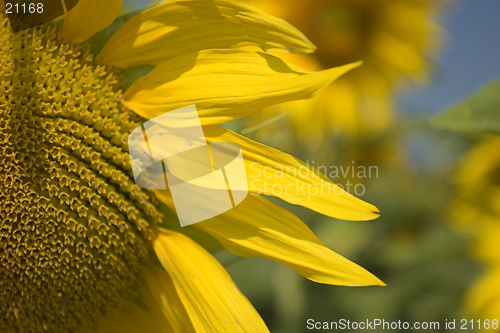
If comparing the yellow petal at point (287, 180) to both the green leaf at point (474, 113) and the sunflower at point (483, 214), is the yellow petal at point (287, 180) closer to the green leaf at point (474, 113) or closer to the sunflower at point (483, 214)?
the green leaf at point (474, 113)

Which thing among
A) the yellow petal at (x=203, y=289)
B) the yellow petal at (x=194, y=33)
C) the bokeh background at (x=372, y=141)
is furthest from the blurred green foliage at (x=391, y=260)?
the yellow petal at (x=194, y=33)

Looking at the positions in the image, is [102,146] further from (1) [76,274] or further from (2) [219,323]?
(2) [219,323]

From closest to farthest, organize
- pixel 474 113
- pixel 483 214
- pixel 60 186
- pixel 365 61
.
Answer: pixel 60 186
pixel 474 113
pixel 483 214
pixel 365 61

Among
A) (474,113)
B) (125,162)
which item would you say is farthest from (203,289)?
(474,113)

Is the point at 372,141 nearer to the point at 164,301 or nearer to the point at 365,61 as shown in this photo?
the point at 365,61

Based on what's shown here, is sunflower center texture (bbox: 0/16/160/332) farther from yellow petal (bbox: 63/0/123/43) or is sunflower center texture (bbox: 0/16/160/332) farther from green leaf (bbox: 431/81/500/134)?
green leaf (bbox: 431/81/500/134)

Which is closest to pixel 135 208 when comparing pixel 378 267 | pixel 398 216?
pixel 378 267
